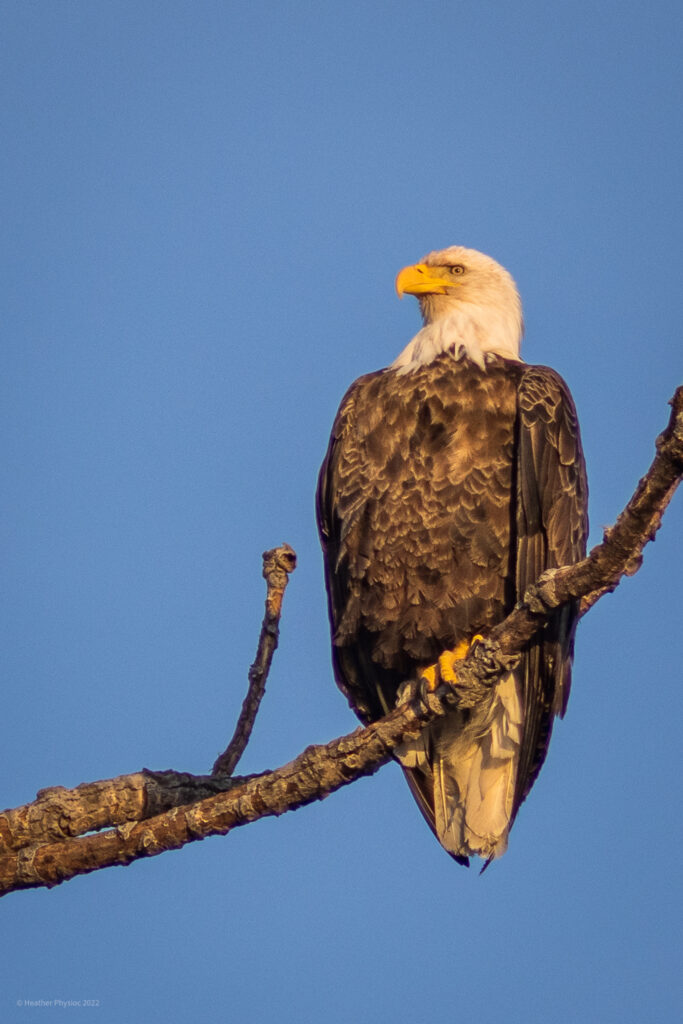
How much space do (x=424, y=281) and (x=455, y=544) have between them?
182 centimetres

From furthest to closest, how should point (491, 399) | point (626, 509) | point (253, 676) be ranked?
1. point (491, 399)
2. point (253, 676)
3. point (626, 509)

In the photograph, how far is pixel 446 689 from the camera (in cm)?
427

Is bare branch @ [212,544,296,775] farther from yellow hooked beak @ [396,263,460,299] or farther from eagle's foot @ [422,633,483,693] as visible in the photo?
yellow hooked beak @ [396,263,460,299]

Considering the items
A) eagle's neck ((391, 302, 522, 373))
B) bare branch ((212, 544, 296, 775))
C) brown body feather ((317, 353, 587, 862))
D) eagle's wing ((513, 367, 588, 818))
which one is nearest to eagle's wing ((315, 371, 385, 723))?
brown body feather ((317, 353, 587, 862))

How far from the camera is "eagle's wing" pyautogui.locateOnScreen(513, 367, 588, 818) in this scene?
4953 mm

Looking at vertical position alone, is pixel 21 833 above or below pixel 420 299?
below

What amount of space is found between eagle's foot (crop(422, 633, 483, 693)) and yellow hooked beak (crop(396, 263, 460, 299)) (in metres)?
1.99

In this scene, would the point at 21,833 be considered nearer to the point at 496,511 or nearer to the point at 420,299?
the point at 496,511

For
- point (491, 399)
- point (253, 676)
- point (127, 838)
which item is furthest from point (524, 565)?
point (127, 838)

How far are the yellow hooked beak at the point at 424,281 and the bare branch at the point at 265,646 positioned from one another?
2.37 meters

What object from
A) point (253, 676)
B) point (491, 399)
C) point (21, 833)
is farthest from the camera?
point (491, 399)

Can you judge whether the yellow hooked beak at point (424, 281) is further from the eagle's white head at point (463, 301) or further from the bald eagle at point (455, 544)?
the bald eagle at point (455, 544)

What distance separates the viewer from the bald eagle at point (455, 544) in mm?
5031

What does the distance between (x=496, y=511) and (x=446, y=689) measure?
3.40ft
